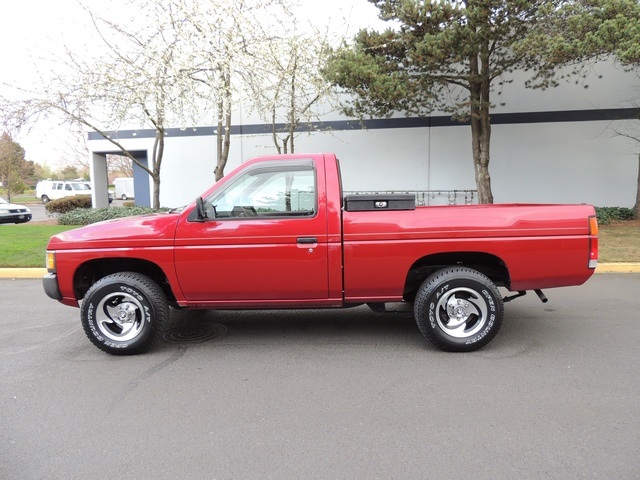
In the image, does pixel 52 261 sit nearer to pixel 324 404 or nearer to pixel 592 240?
pixel 324 404

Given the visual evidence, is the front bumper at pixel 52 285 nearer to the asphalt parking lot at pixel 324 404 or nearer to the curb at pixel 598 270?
the asphalt parking lot at pixel 324 404

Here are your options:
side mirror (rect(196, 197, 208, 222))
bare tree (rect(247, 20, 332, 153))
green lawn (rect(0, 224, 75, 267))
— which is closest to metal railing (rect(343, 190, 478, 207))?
bare tree (rect(247, 20, 332, 153))

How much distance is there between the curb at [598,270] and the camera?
26.5ft

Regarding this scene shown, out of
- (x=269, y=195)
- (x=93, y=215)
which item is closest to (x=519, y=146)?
(x=269, y=195)

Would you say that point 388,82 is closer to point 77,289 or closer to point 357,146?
point 357,146

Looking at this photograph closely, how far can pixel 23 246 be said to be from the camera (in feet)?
33.6

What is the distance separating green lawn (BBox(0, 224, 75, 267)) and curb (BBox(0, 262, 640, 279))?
0.88 ft

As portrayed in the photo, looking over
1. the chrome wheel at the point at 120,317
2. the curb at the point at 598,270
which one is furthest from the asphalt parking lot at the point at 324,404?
the curb at the point at 598,270

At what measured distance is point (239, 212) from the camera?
436 cm

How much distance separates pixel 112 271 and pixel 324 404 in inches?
109

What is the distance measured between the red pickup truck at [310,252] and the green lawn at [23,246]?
5.43 meters

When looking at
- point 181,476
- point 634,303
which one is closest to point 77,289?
point 181,476

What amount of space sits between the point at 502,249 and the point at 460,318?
30.9 inches

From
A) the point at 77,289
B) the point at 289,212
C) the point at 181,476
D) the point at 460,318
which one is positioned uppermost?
the point at 289,212
